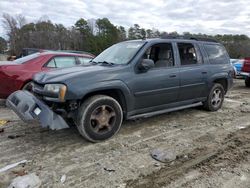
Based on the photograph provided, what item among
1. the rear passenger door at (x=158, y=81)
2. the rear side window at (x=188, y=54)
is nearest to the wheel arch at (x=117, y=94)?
the rear passenger door at (x=158, y=81)

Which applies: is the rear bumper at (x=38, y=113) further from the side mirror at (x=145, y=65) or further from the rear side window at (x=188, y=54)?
the rear side window at (x=188, y=54)

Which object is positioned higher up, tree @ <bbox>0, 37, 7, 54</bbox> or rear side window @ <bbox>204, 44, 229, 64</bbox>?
tree @ <bbox>0, 37, 7, 54</bbox>

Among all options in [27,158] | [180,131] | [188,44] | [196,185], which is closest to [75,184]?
[27,158]

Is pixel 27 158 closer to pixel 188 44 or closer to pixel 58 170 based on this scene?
pixel 58 170

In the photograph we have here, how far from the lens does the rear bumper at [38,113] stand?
407 cm

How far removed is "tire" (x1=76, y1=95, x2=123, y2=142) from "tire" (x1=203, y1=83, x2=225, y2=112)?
2.86 metres

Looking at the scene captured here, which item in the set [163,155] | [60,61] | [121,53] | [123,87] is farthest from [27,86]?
[163,155]

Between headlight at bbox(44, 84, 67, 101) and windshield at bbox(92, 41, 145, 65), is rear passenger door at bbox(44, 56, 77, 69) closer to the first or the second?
windshield at bbox(92, 41, 145, 65)

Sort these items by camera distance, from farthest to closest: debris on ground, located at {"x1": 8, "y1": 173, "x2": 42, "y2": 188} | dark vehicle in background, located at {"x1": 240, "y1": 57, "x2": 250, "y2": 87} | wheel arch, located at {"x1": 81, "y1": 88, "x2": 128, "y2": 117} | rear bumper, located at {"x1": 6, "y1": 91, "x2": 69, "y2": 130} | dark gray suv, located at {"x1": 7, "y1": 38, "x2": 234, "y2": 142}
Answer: dark vehicle in background, located at {"x1": 240, "y1": 57, "x2": 250, "y2": 87} < wheel arch, located at {"x1": 81, "y1": 88, "x2": 128, "y2": 117} < dark gray suv, located at {"x1": 7, "y1": 38, "x2": 234, "y2": 142} < rear bumper, located at {"x1": 6, "y1": 91, "x2": 69, "y2": 130} < debris on ground, located at {"x1": 8, "y1": 173, "x2": 42, "y2": 188}

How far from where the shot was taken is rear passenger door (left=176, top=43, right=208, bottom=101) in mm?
5762

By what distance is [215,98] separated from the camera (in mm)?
6766

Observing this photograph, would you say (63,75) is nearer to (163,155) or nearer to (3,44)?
(163,155)

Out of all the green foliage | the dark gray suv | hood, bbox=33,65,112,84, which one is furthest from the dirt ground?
the green foliage

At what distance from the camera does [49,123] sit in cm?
405
